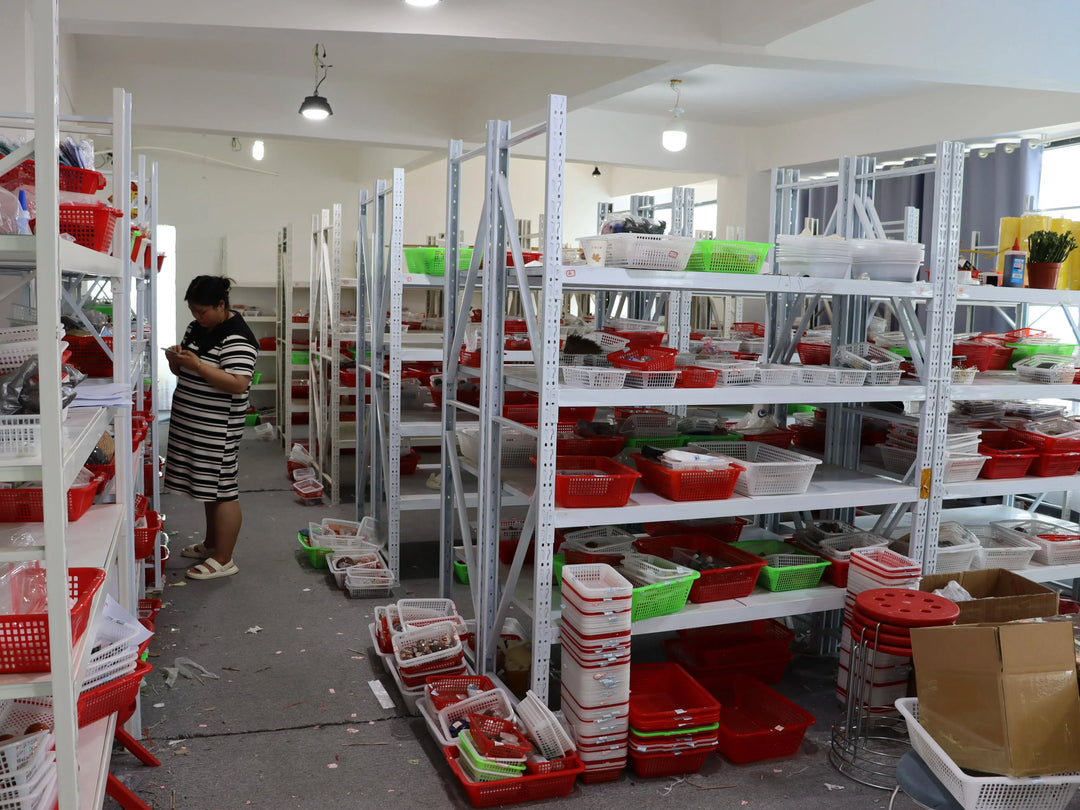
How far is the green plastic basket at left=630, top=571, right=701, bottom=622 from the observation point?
3.61 meters

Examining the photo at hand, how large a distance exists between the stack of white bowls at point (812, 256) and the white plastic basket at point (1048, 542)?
71.5 inches

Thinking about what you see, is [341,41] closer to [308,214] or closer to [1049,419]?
[1049,419]

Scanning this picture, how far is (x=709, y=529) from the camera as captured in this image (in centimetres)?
456

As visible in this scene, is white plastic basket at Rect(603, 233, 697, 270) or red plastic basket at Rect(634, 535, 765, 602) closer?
white plastic basket at Rect(603, 233, 697, 270)

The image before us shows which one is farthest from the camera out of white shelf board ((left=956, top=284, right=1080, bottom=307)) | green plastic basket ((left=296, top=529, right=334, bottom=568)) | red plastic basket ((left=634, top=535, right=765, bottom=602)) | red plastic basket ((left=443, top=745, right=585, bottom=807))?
green plastic basket ((left=296, top=529, right=334, bottom=568))

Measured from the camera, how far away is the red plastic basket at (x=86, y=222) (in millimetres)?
2676

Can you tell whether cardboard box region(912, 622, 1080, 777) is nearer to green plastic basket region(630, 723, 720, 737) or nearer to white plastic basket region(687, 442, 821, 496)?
green plastic basket region(630, 723, 720, 737)

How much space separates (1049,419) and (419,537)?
4191mm

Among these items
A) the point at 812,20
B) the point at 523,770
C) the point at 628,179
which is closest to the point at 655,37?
the point at 812,20

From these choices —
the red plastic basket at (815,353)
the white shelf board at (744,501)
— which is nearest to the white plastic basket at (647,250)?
the white shelf board at (744,501)

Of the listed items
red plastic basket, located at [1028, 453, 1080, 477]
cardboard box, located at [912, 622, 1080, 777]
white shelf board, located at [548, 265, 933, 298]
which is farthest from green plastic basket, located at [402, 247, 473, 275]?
cardboard box, located at [912, 622, 1080, 777]

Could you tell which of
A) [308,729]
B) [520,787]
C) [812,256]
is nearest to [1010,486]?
[812,256]

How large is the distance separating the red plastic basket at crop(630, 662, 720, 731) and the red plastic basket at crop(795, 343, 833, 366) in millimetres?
1819

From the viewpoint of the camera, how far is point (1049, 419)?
4941mm
